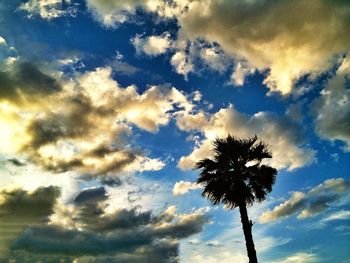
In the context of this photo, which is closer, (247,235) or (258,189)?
(247,235)

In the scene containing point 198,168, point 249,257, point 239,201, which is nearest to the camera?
point 249,257

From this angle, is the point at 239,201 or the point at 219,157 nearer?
the point at 239,201

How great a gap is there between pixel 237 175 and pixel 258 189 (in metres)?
1.96

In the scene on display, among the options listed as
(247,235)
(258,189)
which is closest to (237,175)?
(258,189)

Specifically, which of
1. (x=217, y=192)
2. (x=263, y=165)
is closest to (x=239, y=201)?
(x=217, y=192)

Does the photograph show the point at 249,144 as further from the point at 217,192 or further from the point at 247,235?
the point at 247,235

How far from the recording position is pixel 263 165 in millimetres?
32438

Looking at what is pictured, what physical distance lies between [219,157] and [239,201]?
4263 mm

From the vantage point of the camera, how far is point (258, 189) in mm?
31688

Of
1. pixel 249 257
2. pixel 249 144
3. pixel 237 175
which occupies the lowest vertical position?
pixel 249 257

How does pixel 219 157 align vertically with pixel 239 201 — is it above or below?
above

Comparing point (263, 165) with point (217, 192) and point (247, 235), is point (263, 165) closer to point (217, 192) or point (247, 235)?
point (217, 192)

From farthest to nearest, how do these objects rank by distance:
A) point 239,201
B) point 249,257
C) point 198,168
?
1. point 198,168
2. point 239,201
3. point 249,257

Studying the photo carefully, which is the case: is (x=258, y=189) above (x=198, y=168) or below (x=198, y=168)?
below
